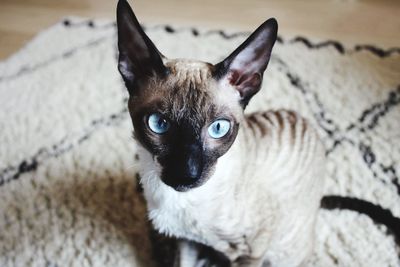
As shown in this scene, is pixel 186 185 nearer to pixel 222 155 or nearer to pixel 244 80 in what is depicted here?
pixel 222 155

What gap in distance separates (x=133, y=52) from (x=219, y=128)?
0.67 feet

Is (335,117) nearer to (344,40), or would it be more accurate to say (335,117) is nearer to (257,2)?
(344,40)

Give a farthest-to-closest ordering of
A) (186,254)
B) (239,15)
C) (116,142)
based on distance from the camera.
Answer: (239,15) → (116,142) → (186,254)

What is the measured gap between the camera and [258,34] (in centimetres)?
75

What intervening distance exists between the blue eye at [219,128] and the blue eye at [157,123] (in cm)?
8

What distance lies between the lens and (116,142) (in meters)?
1.33

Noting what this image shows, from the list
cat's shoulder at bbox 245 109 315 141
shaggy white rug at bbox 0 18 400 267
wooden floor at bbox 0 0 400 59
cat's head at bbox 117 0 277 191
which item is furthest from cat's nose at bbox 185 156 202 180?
wooden floor at bbox 0 0 400 59

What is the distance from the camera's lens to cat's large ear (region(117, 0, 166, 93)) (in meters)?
0.74

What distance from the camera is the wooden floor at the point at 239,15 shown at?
1.85 m

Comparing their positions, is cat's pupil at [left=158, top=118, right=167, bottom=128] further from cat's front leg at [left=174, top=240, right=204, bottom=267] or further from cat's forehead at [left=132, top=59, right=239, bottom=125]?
cat's front leg at [left=174, top=240, right=204, bottom=267]

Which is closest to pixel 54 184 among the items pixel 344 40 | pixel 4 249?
pixel 4 249

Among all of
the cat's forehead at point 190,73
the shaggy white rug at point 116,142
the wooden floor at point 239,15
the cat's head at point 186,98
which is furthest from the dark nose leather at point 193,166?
the wooden floor at point 239,15

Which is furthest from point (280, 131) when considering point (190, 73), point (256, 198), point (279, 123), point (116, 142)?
→ point (116, 142)

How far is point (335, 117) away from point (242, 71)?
70cm
